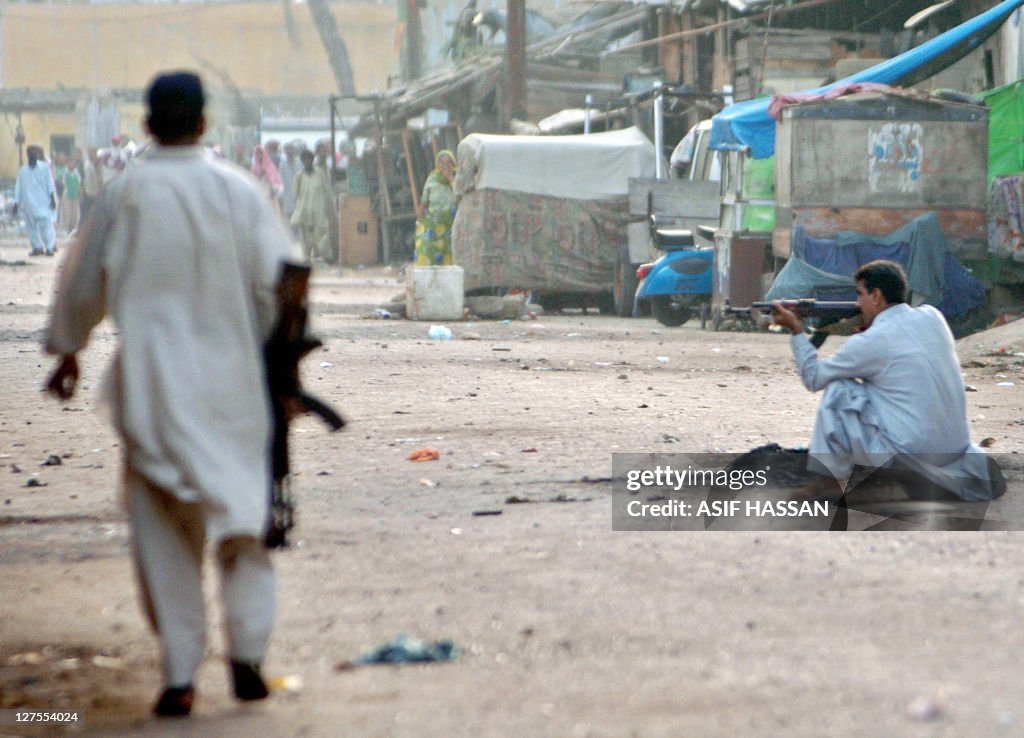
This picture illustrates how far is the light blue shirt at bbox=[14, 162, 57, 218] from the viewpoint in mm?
25453

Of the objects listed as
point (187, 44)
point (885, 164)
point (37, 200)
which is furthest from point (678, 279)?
point (187, 44)

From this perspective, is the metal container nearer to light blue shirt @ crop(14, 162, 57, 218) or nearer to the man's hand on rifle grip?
the man's hand on rifle grip

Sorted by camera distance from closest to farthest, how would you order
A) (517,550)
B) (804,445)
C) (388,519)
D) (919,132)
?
(517,550) → (388,519) → (804,445) → (919,132)

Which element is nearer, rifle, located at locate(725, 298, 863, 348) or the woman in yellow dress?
rifle, located at locate(725, 298, 863, 348)

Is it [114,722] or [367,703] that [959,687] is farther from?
[114,722]

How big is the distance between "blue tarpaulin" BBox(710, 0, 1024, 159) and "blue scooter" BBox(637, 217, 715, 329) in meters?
1.14

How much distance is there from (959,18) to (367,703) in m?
16.3

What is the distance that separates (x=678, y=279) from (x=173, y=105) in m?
12.2

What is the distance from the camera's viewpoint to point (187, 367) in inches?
136

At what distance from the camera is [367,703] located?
11.7 ft

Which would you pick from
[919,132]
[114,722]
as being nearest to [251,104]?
[919,132]

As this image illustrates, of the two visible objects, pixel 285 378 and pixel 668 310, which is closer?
pixel 285 378

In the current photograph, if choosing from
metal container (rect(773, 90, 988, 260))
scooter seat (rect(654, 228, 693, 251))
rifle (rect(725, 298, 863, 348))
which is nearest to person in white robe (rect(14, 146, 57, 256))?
scooter seat (rect(654, 228, 693, 251))

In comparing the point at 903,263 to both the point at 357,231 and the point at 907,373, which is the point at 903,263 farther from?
the point at 357,231
